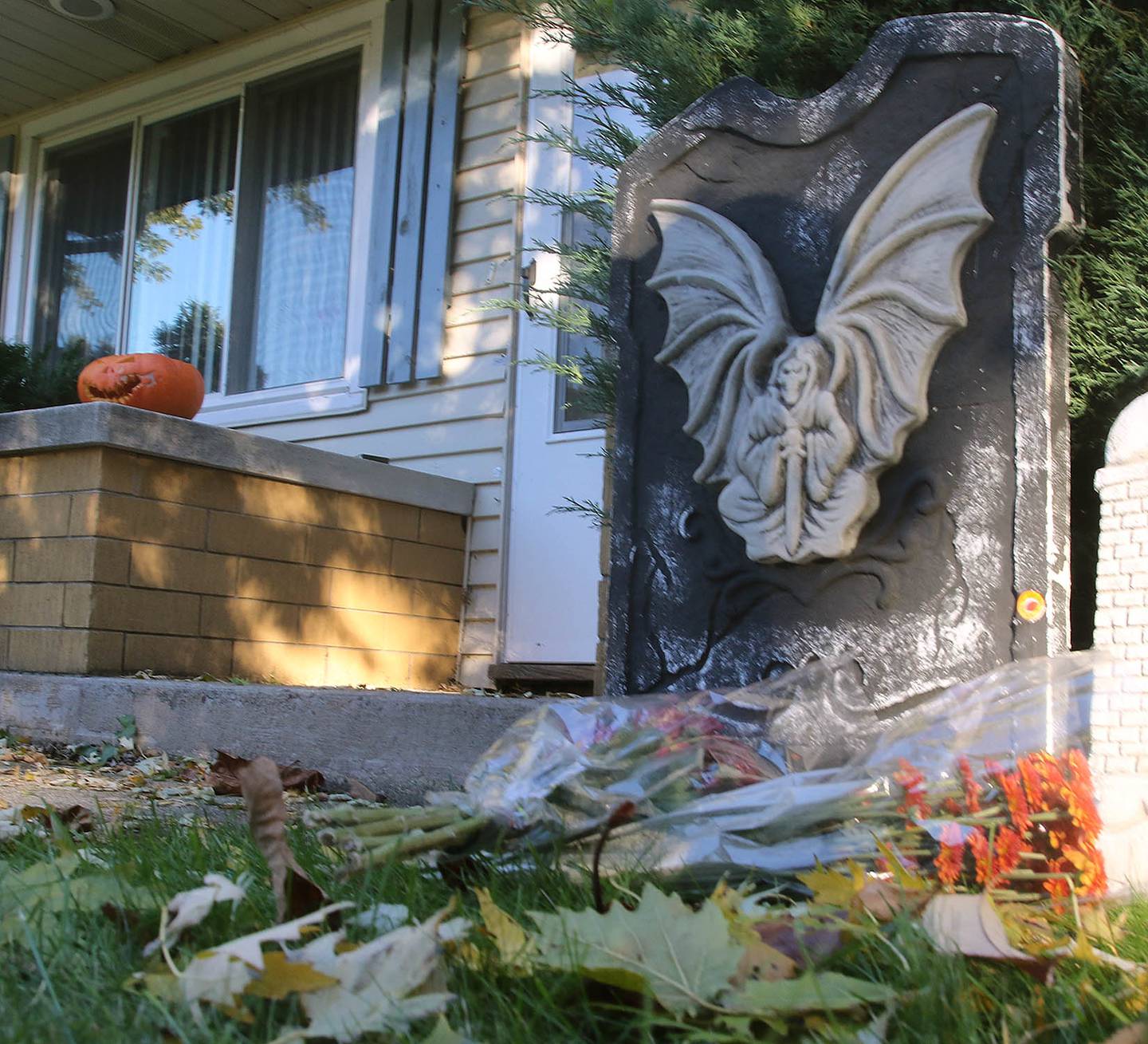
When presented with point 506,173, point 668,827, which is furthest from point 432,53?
point 668,827

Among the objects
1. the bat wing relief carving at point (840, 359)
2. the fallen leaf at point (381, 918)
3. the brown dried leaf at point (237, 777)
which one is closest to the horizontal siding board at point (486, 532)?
the brown dried leaf at point (237, 777)

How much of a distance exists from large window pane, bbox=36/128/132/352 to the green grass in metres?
6.65

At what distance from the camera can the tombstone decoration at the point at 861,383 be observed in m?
2.55

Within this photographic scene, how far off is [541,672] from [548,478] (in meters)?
0.83

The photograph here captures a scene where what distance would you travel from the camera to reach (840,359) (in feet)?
8.98

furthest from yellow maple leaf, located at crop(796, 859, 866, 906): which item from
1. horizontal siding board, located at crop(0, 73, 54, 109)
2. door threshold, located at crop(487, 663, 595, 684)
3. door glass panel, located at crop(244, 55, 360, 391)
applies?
horizontal siding board, located at crop(0, 73, 54, 109)

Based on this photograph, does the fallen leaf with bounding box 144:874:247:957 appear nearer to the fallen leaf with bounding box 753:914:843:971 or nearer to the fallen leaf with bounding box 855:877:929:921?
the fallen leaf with bounding box 753:914:843:971

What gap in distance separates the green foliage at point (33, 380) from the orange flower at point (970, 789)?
5.60 metres

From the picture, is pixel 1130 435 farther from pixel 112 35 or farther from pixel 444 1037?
pixel 112 35

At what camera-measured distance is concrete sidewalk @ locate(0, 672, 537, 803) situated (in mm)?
3039

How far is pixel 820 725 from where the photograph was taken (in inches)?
101

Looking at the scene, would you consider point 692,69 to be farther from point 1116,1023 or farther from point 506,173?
point 1116,1023

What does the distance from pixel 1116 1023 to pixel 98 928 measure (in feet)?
3.39

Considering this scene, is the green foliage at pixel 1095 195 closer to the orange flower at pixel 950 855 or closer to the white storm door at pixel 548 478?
the orange flower at pixel 950 855
